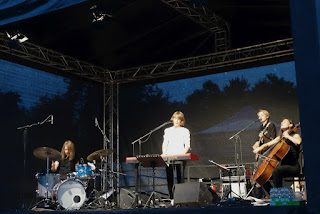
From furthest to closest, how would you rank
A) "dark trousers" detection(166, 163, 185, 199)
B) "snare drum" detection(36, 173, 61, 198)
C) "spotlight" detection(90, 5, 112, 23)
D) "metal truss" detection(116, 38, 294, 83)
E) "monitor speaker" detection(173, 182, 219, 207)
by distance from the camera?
1. "metal truss" detection(116, 38, 294, 83)
2. "spotlight" detection(90, 5, 112, 23)
3. "snare drum" detection(36, 173, 61, 198)
4. "dark trousers" detection(166, 163, 185, 199)
5. "monitor speaker" detection(173, 182, 219, 207)

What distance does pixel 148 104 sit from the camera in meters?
12.0

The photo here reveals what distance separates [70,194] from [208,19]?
4.81m

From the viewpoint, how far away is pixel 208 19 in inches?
400

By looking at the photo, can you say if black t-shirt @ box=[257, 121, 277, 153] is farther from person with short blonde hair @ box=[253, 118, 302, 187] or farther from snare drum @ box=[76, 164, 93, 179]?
snare drum @ box=[76, 164, 93, 179]

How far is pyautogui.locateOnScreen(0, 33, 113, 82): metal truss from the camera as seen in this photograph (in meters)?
9.73

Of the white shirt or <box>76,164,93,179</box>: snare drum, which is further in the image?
<box>76,164,93,179</box>: snare drum

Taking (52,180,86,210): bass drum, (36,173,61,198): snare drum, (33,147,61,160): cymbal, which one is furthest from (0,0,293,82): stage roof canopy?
(52,180,86,210): bass drum

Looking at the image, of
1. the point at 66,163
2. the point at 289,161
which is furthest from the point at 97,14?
the point at 289,161

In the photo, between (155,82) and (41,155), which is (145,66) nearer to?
(155,82)

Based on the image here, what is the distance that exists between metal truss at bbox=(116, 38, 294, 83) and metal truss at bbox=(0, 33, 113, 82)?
0.60 m

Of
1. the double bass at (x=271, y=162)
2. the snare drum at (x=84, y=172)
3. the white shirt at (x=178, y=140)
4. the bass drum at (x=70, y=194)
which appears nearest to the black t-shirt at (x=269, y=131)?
the double bass at (x=271, y=162)

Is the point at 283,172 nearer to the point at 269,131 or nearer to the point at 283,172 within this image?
the point at 283,172

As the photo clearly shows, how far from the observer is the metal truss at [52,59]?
973 centimetres

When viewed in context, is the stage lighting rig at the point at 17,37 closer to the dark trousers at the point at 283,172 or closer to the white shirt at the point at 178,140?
the white shirt at the point at 178,140
